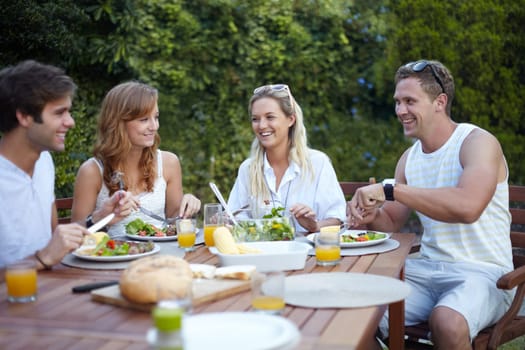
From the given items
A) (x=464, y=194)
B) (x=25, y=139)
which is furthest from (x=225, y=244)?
(x=464, y=194)

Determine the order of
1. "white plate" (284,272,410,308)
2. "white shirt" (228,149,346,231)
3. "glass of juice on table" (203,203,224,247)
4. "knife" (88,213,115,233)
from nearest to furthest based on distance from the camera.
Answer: "white plate" (284,272,410,308) → "knife" (88,213,115,233) → "glass of juice on table" (203,203,224,247) → "white shirt" (228,149,346,231)

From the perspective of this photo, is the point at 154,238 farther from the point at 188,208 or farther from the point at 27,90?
the point at 27,90

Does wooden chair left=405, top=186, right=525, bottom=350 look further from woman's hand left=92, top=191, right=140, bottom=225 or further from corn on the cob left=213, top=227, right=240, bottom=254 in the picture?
woman's hand left=92, top=191, right=140, bottom=225

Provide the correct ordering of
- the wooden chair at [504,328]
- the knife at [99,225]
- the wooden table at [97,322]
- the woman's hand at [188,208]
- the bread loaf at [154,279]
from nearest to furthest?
the wooden table at [97,322], the bread loaf at [154,279], the knife at [99,225], the wooden chair at [504,328], the woman's hand at [188,208]

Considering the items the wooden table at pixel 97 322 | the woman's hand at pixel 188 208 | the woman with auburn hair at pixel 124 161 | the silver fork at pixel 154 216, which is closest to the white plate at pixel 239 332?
the wooden table at pixel 97 322

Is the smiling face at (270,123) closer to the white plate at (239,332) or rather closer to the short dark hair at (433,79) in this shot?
the short dark hair at (433,79)

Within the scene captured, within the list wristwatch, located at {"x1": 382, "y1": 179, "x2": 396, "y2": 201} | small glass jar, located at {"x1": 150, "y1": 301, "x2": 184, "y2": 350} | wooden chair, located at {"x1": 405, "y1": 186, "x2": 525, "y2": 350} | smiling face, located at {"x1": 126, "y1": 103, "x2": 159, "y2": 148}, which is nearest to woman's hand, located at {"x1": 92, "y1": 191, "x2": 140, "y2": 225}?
smiling face, located at {"x1": 126, "y1": 103, "x2": 159, "y2": 148}

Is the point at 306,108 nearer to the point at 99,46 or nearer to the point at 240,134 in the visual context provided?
the point at 240,134

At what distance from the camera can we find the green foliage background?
20.2 ft

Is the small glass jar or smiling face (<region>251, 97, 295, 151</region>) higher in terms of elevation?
smiling face (<region>251, 97, 295, 151</region>)

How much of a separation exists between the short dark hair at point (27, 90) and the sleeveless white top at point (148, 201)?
880mm

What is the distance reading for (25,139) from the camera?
9.02ft

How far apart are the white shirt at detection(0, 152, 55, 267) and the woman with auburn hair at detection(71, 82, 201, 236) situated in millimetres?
618

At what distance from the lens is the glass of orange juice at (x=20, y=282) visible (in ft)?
6.60
